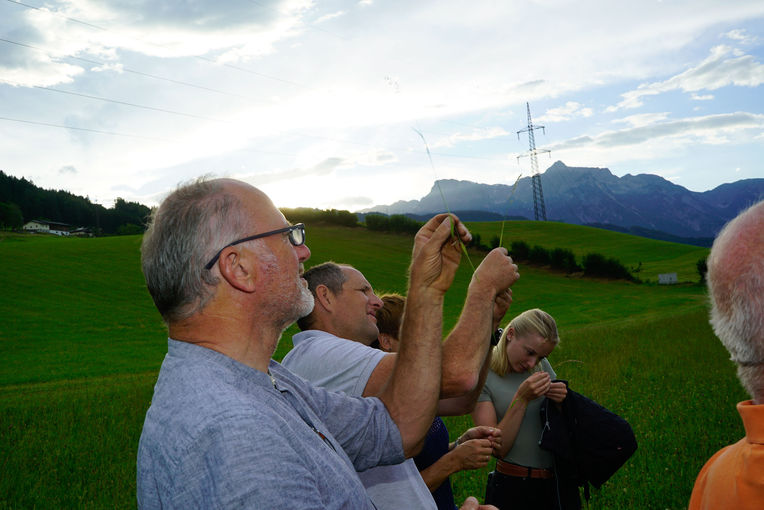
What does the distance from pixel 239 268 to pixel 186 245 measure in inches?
7.8

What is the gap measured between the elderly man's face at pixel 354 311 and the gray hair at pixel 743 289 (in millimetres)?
2160

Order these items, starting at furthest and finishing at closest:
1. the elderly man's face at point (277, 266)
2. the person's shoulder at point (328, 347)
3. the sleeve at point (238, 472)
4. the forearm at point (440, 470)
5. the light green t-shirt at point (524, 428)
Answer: the light green t-shirt at point (524, 428) → the forearm at point (440, 470) → the person's shoulder at point (328, 347) → the elderly man's face at point (277, 266) → the sleeve at point (238, 472)

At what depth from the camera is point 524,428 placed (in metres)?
4.18

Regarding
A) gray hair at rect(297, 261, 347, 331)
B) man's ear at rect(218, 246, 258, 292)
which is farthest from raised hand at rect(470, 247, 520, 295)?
gray hair at rect(297, 261, 347, 331)

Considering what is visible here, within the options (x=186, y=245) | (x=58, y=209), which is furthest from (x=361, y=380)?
(x=58, y=209)

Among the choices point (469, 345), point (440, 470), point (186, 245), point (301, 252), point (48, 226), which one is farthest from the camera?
point (48, 226)

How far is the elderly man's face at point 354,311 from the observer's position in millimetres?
3523

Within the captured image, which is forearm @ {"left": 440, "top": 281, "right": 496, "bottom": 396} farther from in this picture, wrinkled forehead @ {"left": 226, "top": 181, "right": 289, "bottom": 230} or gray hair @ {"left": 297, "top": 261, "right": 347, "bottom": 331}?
gray hair @ {"left": 297, "top": 261, "right": 347, "bottom": 331}

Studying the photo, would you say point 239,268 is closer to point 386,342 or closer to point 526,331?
point 386,342

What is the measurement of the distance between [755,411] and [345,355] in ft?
6.02

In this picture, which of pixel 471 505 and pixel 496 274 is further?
pixel 471 505

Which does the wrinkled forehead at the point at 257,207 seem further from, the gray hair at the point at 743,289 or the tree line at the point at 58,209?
the tree line at the point at 58,209

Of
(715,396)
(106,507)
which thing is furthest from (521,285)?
(106,507)

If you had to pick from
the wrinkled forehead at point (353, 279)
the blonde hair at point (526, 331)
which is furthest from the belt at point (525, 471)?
the wrinkled forehead at point (353, 279)
